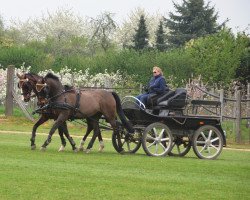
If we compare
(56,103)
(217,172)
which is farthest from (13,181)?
(56,103)

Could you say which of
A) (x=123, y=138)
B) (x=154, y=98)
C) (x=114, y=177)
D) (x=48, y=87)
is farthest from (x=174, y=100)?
(x=114, y=177)

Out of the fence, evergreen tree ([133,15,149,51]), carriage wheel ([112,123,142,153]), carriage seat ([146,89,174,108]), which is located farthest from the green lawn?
evergreen tree ([133,15,149,51])

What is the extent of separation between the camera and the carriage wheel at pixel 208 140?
70.6 ft

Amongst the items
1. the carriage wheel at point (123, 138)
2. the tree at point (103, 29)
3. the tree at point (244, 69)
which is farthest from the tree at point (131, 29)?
the carriage wheel at point (123, 138)

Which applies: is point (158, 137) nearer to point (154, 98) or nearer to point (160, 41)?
point (154, 98)

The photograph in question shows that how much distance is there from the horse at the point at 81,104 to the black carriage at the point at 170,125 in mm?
319


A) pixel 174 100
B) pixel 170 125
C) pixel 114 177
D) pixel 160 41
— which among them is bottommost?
pixel 114 177

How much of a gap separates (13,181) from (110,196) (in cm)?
191

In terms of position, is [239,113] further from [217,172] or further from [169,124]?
[217,172]

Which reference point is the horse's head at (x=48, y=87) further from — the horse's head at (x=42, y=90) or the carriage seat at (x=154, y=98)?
the carriage seat at (x=154, y=98)

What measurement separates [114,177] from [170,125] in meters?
7.06

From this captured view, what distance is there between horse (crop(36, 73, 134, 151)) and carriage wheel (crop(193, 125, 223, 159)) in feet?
5.67

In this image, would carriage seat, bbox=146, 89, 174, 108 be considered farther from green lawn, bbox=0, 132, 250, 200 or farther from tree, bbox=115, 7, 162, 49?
tree, bbox=115, 7, 162, 49

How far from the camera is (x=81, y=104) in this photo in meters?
21.6
